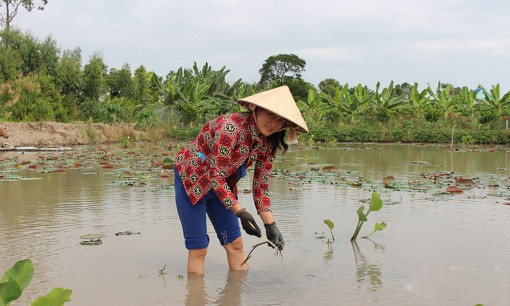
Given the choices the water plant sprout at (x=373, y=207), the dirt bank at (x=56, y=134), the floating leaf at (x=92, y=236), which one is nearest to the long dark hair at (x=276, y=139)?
the water plant sprout at (x=373, y=207)

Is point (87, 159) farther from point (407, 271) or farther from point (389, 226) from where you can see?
point (407, 271)

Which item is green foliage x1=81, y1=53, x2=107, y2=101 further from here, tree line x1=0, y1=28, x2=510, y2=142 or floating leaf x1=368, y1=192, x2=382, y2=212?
floating leaf x1=368, y1=192, x2=382, y2=212

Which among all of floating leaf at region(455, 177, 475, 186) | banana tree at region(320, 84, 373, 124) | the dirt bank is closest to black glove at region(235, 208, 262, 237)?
floating leaf at region(455, 177, 475, 186)

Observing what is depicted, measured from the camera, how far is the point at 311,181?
8.76 m

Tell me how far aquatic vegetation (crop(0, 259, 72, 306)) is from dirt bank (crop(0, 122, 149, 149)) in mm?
15030

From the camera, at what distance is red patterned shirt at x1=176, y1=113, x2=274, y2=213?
322 cm

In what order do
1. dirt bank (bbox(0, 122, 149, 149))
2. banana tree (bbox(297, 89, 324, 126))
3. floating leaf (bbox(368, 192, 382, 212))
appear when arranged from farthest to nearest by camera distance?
banana tree (bbox(297, 89, 324, 126)) < dirt bank (bbox(0, 122, 149, 149)) < floating leaf (bbox(368, 192, 382, 212))

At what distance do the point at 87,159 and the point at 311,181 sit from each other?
5741 mm

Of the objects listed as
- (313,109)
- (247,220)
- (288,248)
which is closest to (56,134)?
(313,109)

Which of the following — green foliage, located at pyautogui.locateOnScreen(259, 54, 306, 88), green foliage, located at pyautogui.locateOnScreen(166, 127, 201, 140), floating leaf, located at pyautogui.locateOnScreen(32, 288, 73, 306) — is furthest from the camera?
green foliage, located at pyautogui.locateOnScreen(259, 54, 306, 88)

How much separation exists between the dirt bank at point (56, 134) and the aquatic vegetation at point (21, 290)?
15.0 meters

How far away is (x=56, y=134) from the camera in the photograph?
60.0 feet

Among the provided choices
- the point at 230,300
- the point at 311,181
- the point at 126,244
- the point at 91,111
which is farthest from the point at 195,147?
the point at 91,111

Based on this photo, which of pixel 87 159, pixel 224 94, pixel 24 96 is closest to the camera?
pixel 87 159
